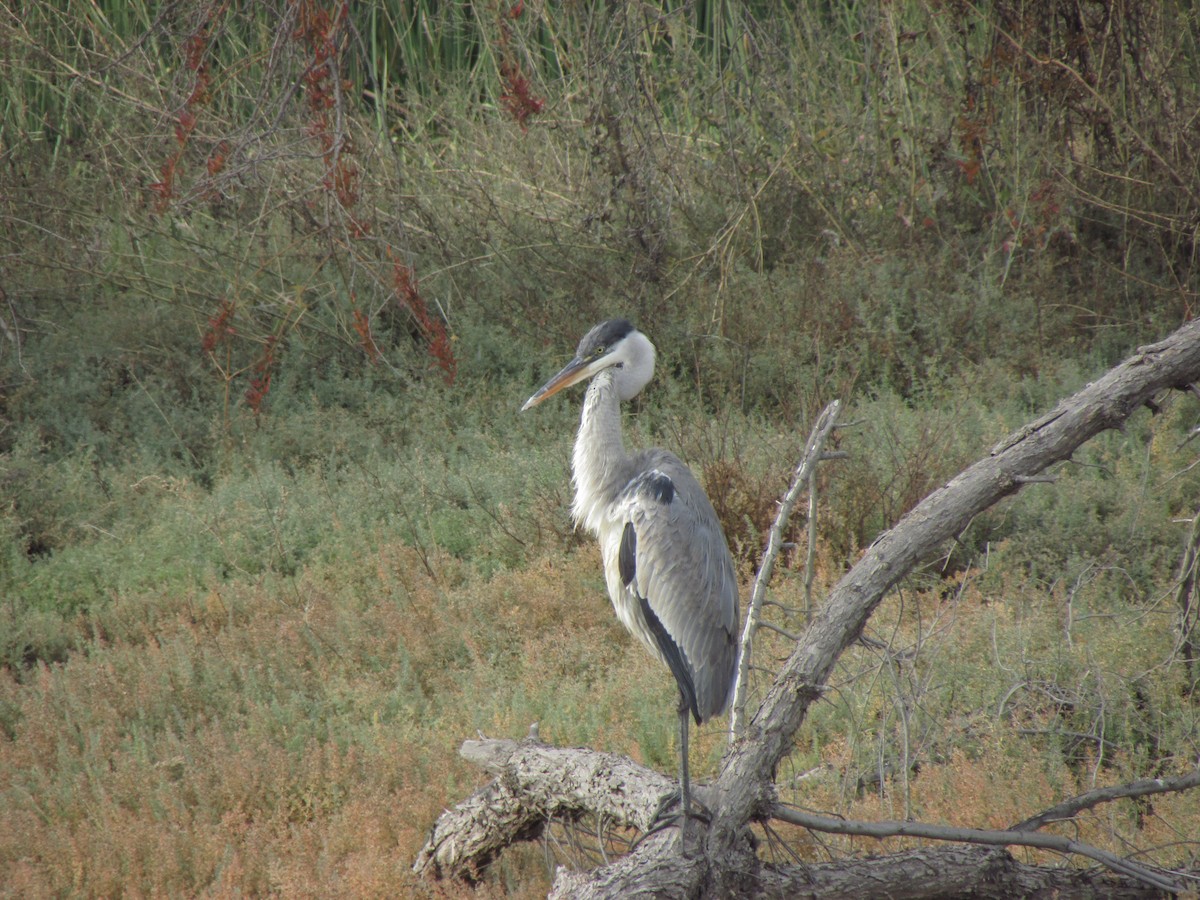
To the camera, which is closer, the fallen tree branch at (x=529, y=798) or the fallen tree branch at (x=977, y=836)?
the fallen tree branch at (x=977, y=836)

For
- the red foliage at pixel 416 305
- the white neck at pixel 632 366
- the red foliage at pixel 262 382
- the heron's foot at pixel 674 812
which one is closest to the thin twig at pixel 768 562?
the heron's foot at pixel 674 812

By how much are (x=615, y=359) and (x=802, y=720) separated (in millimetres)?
1821

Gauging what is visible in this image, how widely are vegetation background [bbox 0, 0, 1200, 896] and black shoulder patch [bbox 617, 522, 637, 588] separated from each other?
2.28 ft

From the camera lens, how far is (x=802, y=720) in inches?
110

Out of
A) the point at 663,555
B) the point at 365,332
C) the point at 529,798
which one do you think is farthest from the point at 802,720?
the point at 365,332

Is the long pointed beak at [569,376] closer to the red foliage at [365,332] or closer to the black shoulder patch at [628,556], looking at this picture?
the black shoulder patch at [628,556]

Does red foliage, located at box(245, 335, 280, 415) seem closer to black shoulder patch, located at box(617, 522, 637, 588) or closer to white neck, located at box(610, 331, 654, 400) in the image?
white neck, located at box(610, 331, 654, 400)

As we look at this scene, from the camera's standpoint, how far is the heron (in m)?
3.77

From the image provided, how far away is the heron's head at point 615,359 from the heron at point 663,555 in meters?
0.11

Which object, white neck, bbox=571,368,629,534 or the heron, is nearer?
the heron

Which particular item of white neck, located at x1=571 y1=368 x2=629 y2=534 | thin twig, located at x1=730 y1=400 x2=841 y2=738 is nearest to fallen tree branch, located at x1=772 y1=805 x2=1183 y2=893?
thin twig, located at x1=730 y1=400 x2=841 y2=738

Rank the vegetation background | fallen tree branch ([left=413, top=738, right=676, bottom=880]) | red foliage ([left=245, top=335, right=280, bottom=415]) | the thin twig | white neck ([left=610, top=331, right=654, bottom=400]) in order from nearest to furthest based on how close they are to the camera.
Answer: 1. fallen tree branch ([left=413, top=738, right=676, bottom=880])
2. the thin twig
3. the vegetation background
4. white neck ([left=610, top=331, right=654, bottom=400])
5. red foliage ([left=245, top=335, right=280, bottom=415])

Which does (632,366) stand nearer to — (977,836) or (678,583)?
(678,583)

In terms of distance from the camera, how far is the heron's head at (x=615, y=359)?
4188 mm
